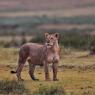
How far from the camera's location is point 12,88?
22016 mm

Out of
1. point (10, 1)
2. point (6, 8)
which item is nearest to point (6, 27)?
point (6, 8)

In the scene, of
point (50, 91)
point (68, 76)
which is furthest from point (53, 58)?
point (50, 91)

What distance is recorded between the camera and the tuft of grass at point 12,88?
843 inches

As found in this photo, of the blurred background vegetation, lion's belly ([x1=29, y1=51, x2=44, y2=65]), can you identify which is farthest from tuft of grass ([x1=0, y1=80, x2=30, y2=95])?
the blurred background vegetation

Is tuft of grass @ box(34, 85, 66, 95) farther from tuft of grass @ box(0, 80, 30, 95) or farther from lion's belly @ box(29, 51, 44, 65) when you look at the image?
lion's belly @ box(29, 51, 44, 65)

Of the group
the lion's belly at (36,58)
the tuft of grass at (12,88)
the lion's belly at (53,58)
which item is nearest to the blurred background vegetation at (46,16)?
the lion's belly at (36,58)

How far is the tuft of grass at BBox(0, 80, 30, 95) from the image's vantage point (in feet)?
70.2

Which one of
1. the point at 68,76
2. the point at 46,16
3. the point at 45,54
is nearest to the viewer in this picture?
the point at 45,54

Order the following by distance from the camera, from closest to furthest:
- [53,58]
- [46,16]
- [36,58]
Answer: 1. [53,58]
2. [36,58]
3. [46,16]

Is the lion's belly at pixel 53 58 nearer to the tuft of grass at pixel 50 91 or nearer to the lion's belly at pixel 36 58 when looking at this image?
the lion's belly at pixel 36 58

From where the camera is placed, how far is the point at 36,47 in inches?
1017

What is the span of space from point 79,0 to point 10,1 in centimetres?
1943

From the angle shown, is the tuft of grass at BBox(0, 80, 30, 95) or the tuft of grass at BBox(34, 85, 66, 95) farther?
the tuft of grass at BBox(0, 80, 30, 95)

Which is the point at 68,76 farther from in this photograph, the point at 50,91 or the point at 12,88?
the point at 50,91
